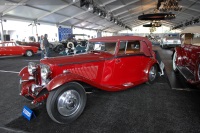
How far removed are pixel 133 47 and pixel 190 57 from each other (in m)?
1.72

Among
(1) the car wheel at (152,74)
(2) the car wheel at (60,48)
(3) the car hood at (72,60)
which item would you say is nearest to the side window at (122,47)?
(3) the car hood at (72,60)

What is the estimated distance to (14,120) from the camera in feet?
9.37

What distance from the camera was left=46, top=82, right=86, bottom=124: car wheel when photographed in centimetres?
262

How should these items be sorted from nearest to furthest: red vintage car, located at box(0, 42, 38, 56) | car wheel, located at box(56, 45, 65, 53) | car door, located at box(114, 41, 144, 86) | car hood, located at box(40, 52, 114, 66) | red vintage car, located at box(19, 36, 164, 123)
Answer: red vintage car, located at box(19, 36, 164, 123), car hood, located at box(40, 52, 114, 66), car door, located at box(114, 41, 144, 86), red vintage car, located at box(0, 42, 38, 56), car wheel, located at box(56, 45, 65, 53)

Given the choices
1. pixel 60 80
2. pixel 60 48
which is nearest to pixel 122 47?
pixel 60 80

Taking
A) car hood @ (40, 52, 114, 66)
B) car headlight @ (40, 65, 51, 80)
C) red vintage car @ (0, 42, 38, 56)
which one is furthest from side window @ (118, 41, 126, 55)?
red vintage car @ (0, 42, 38, 56)

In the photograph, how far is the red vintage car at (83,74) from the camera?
2.72 metres

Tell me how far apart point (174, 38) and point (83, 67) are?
49.1 ft

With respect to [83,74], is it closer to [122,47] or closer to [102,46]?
[102,46]

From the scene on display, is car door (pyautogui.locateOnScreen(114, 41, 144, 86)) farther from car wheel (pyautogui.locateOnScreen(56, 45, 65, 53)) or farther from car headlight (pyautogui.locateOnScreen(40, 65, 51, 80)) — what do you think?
car wheel (pyautogui.locateOnScreen(56, 45, 65, 53))

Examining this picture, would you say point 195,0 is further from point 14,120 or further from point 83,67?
point 14,120

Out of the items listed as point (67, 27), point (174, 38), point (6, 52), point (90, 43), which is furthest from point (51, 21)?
point (90, 43)

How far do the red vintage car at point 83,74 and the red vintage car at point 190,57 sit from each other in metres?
0.96

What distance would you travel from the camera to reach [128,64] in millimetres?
4023
